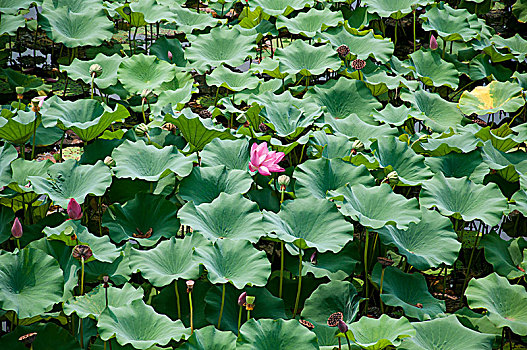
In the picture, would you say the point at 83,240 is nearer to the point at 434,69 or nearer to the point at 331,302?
the point at 331,302

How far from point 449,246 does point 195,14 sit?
266 cm

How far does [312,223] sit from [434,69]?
76.9 inches

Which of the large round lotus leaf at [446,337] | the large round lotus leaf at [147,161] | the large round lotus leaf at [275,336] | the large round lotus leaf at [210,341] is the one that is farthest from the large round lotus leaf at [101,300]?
the large round lotus leaf at [446,337]

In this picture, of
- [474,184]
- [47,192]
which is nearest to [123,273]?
[47,192]

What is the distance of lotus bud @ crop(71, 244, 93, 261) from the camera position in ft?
7.15

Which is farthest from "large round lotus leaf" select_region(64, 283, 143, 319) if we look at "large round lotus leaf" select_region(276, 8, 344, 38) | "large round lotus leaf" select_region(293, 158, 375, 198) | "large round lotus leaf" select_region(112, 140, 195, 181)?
"large round lotus leaf" select_region(276, 8, 344, 38)

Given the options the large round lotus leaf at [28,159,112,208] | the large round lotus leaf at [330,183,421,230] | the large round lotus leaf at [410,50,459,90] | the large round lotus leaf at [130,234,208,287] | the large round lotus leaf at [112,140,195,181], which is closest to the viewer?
the large round lotus leaf at [130,234,208,287]

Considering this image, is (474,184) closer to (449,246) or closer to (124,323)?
(449,246)

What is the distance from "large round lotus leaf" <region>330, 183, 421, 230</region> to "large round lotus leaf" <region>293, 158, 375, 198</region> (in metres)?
0.14

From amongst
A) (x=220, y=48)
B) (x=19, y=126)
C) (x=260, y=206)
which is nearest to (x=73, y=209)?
(x=19, y=126)

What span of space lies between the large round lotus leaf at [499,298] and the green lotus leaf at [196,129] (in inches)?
53.6

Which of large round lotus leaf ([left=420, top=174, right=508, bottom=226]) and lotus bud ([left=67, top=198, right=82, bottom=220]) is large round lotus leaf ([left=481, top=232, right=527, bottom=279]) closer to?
large round lotus leaf ([left=420, top=174, right=508, bottom=226])

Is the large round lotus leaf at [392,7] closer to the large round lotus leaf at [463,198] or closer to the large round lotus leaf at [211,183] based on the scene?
the large round lotus leaf at [463,198]

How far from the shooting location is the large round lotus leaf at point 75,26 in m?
3.81
